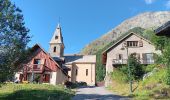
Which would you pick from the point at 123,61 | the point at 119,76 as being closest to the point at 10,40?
the point at 119,76

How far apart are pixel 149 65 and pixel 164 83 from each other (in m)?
18.0

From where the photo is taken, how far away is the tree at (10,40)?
25.4 m

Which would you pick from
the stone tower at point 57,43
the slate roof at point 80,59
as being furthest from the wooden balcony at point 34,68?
the slate roof at point 80,59

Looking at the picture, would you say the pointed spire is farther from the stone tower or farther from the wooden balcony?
the wooden balcony

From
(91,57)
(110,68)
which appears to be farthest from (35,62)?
(91,57)

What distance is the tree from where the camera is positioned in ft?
83.4

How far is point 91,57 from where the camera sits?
77.4 metres

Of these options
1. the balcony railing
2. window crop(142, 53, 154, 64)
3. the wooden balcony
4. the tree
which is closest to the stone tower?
the wooden balcony

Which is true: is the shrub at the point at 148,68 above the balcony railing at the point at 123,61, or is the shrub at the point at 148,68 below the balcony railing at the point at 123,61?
below

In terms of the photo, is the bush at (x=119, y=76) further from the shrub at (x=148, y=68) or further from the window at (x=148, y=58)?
the window at (x=148, y=58)

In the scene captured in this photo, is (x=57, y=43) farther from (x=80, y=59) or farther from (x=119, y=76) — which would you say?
(x=119, y=76)

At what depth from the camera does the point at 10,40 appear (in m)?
26.4

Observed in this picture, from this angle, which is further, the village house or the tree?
the village house

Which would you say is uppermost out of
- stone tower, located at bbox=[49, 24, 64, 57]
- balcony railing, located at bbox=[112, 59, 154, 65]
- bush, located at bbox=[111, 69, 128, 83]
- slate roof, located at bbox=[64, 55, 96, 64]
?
stone tower, located at bbox=[49, 24, 64, 57]
